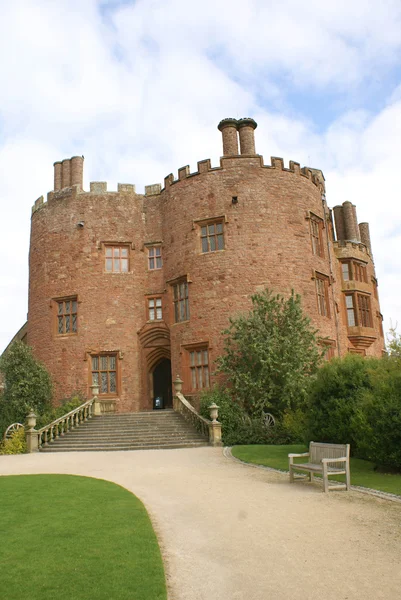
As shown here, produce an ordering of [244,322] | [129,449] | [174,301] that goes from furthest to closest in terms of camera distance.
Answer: [174,301]
[244,322]
[129,449]

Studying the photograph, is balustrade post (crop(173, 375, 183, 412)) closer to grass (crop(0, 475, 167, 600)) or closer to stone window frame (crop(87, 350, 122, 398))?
stone window frame (crop(87, 350, 122, 398))

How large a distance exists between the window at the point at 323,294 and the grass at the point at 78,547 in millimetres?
17031

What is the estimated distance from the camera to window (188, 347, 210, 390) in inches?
874

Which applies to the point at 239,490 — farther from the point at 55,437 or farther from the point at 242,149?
the point at 242,149

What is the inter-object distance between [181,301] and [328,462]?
50.7 ft

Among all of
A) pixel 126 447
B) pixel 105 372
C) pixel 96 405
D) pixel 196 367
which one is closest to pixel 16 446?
pixel 126 447

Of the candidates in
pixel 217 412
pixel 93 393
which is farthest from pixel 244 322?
pixel 93 393

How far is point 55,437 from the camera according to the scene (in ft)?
61.6

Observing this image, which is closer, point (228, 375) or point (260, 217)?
point (228, 375)

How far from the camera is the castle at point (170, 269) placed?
74.2 feet

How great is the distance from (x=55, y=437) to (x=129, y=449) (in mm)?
3539

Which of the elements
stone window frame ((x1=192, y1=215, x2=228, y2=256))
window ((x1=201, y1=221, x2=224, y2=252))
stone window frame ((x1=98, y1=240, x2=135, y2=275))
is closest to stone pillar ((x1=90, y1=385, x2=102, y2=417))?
stone window frame ((x1=98, y1=240, x2=135, y2=275))

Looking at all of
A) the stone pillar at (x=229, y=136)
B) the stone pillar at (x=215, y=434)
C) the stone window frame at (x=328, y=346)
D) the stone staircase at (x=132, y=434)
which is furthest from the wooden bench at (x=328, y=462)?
the stone pillar at (x=229, y=136)

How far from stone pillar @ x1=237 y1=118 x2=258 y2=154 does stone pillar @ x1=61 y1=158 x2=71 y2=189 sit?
30.3 ft
